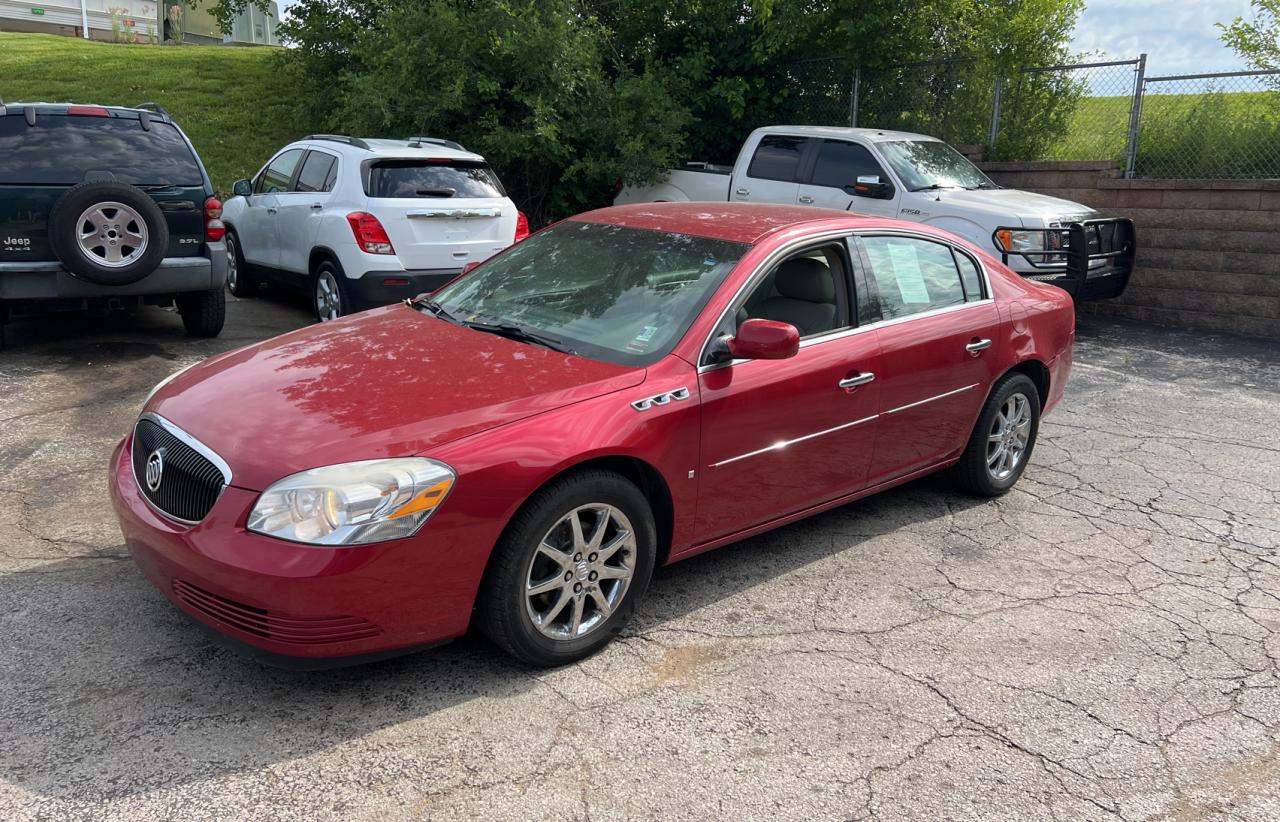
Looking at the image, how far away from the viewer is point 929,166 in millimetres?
11023

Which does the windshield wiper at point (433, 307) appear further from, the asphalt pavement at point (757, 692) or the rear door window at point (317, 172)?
the rear door window at point (317, 172)

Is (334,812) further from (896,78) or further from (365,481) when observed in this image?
(896,78)

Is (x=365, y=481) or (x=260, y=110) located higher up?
(x=260, y=110)

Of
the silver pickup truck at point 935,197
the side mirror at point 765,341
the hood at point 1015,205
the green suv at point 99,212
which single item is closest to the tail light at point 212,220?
the green suv at point 99,212

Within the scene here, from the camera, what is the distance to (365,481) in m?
3.25

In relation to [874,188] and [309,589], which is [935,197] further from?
[309,589]

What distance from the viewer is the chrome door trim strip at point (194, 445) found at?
3365mm

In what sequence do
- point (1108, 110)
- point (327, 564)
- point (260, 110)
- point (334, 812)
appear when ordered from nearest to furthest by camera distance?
point (334, 812) < point (327, 564) < point (1108, 110) < point (260, 110)

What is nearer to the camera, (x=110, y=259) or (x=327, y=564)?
(x=327, y=564)

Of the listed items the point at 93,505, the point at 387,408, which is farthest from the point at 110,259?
the point at 387,408

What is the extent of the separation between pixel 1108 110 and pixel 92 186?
1085 cm

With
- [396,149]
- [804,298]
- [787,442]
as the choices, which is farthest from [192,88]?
[787,442]

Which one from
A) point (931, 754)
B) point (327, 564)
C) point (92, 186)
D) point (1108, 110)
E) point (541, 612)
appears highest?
point (1108, 110)

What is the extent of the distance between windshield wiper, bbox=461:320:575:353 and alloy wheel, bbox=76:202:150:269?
153 inches
